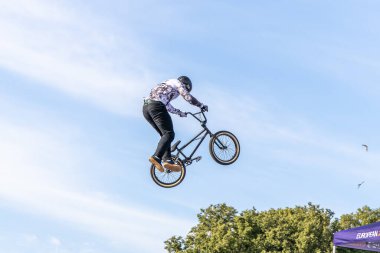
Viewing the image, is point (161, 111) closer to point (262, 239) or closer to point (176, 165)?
point (176, 165)

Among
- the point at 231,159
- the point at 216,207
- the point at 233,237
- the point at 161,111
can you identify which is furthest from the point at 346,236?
the point at 216,207

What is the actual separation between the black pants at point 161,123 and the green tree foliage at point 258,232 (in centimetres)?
3064

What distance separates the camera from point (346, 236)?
73.2ft

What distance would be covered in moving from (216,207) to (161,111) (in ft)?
114

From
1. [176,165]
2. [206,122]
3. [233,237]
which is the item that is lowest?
[176,165]

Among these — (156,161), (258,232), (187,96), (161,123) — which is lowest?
(156,161)

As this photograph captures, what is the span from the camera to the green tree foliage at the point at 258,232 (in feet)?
146

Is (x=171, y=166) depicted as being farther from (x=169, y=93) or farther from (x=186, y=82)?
(x=186, y=82)

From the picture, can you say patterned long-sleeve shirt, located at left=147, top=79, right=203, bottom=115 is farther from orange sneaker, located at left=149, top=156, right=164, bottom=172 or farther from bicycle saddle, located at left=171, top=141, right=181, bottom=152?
bicycle saddle, located at left=171, top=141, right=181, bottom=152

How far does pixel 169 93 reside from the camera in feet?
44.5

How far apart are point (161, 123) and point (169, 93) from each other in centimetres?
65

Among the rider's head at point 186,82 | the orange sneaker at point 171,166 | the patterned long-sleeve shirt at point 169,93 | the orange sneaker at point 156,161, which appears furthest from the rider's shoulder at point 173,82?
the orange sneaker at point 171,166

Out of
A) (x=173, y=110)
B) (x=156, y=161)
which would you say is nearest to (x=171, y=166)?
(x=156, y=161)

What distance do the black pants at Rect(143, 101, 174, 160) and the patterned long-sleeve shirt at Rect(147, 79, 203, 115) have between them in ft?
0.43
